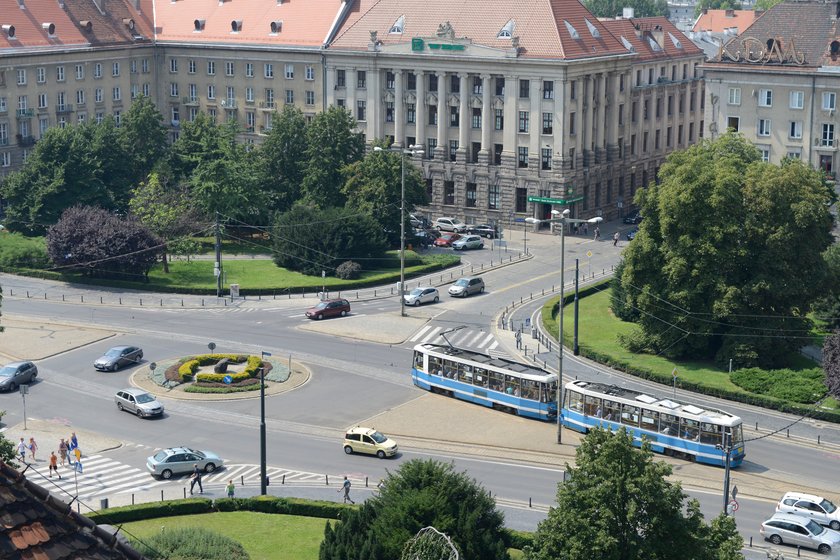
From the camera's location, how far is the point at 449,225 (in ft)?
443

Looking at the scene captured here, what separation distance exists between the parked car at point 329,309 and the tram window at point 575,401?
30469 millimetres

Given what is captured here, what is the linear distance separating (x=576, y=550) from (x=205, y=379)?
45.5 meters

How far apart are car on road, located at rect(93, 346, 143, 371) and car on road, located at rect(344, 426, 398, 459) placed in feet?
75.2

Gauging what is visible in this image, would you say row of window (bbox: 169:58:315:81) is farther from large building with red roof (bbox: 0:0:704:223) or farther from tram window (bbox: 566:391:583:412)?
tram window (bbox: 566:391:583:412)

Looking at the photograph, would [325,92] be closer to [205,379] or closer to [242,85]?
[242,85]

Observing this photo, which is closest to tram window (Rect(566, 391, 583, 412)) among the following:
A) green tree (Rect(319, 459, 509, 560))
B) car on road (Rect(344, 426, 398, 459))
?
car on road (Rect(344, 426, 398, 459))

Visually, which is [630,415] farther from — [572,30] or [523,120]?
[572,30]

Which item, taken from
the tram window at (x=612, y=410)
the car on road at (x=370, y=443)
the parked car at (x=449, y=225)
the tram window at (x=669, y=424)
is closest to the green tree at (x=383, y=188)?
the parked car at (x=449, y=225)

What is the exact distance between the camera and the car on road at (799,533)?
5775cm

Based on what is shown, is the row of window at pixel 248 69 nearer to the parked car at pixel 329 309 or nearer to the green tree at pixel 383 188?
the green tree at pixel 383 188

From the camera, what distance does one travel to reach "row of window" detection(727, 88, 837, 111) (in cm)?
11831

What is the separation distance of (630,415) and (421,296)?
120 feet

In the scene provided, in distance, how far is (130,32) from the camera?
157875 millimetres

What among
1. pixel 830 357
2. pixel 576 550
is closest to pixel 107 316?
pixel 830 357
